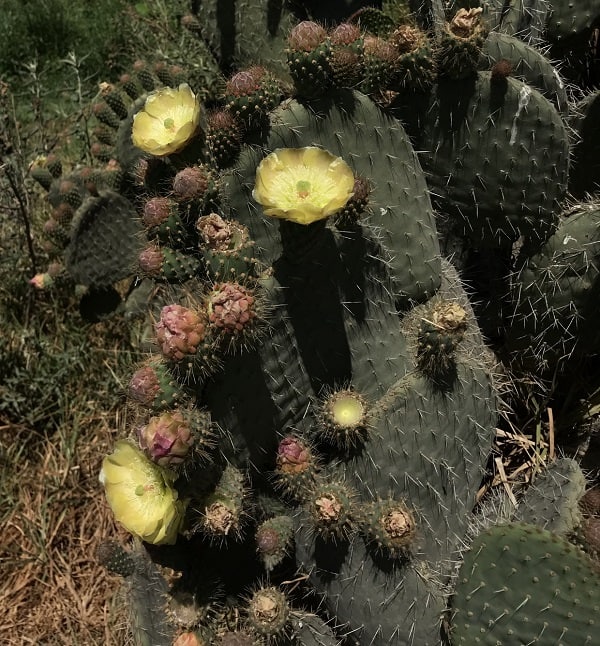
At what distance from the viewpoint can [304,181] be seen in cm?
123

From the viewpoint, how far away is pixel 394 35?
4.79 feet

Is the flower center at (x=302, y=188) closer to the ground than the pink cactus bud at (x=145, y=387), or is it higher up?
higher up

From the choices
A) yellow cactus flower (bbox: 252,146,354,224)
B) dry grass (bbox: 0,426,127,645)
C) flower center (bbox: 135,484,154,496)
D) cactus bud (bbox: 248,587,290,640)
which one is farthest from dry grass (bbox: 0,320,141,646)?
yellow cactus flower (bbox: 252,146,354,224)

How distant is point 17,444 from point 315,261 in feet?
5.36

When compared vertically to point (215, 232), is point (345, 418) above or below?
below

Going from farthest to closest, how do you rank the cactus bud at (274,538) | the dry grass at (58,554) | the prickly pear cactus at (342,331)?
the dry grass at (58,554) → the cactus bud at (274,538) → the prickly pear cactus at (342,331)

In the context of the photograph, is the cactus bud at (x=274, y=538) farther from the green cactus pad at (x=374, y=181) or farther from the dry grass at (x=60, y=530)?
the dry grass at (x=60, y=530)

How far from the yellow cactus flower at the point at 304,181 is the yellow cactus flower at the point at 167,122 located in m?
0.22

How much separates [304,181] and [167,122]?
419 mm

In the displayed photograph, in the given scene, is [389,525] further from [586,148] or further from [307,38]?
[586,148]

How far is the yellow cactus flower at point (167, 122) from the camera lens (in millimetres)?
1366

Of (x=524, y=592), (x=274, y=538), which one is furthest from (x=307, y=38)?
(x=524, y=592)

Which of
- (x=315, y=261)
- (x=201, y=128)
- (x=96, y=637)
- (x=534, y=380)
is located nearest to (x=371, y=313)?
(x=315, y=261)

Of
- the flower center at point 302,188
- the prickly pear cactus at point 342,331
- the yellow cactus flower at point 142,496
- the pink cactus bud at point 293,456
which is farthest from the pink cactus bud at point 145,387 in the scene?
the flower center at point 302,188
